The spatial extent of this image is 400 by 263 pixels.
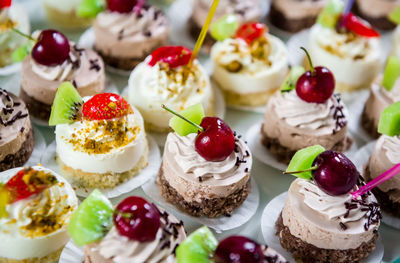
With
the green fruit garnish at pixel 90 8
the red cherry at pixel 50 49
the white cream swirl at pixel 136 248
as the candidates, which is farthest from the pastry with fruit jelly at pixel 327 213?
the green fruit garnish at pixel 90 8

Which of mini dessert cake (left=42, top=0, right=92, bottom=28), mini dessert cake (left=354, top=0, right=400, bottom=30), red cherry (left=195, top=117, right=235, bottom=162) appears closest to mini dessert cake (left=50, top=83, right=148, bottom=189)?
red cherry (left=195, top=117, right=235, bottom=162)

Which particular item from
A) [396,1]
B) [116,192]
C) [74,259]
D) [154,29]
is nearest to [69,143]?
[116,192]

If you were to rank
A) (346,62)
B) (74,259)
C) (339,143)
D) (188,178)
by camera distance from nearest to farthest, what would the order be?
1. (74,259)
2. (188,178)
3. (339,143)
4. (346,62)

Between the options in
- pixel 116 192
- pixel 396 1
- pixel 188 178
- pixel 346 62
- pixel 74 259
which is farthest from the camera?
pixel 396 1

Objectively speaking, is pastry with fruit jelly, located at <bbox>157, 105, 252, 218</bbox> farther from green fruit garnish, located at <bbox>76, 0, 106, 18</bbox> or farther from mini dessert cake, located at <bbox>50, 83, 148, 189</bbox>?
green fruit garnish, located at <bbox>76, 0, 106, 18</bbox>

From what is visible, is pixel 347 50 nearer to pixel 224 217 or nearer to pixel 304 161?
pixel 304 161

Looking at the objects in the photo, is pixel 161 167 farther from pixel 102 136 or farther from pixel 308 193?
pixel 308 193
